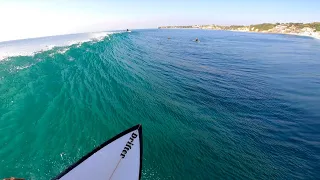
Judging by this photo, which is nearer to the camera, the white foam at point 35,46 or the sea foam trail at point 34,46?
the white foam at point 35,46

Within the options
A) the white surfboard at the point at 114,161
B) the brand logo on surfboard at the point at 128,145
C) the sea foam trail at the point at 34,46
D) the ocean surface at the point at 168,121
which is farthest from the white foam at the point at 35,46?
the brand logo on surfboard at the point at 128,145

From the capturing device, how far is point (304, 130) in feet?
64.5

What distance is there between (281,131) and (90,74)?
2897cm

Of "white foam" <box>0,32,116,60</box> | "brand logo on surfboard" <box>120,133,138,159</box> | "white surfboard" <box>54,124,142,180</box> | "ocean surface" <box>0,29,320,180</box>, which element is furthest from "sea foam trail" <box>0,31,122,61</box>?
"brand logo on surfboard" <box>120,133,138,159</box>

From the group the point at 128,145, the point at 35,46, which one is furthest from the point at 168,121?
the point at 35,46

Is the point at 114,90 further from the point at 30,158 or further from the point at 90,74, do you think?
the point at 30,158

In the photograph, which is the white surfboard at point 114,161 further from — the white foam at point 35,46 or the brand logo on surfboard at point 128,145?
the white foam at point 35,46

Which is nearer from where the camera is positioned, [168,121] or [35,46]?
[168,121]

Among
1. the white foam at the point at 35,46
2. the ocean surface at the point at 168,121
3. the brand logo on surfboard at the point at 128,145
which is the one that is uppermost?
the white foam at the point at 35,46

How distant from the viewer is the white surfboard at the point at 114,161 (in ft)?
38.0

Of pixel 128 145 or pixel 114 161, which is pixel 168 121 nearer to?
pixel 128 145

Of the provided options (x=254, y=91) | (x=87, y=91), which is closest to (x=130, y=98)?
(x=87, y=91)

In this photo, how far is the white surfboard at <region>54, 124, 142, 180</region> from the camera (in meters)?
11.6

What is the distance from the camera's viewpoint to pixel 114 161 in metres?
12.0
